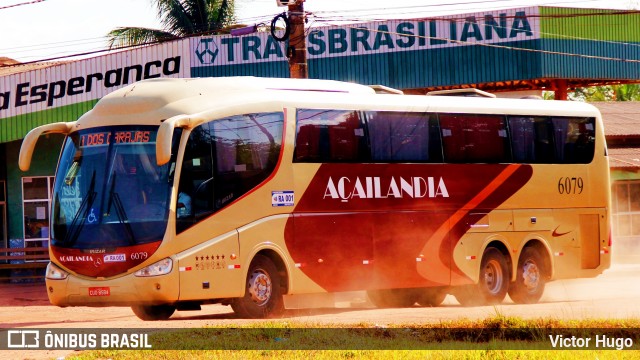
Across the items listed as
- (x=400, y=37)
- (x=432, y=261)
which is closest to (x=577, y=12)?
(x=400, y=37)

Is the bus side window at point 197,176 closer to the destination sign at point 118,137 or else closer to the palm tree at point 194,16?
the destination sign at point 118,137

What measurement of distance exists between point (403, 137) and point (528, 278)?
14.6 ft

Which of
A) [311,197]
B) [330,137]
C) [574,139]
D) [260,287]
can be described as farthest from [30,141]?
[574,139]

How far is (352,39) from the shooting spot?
3697cm

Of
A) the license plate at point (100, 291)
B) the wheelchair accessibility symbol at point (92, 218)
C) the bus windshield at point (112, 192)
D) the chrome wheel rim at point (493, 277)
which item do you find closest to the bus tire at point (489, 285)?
the chrome wheel rim at point (493, 277)

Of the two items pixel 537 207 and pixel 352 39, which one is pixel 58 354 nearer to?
pixel 537 207

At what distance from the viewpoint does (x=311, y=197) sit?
66.9 feet

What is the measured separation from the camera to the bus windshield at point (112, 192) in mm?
18453

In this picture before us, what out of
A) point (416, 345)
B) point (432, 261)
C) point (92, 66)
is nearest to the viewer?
point (416, 345)

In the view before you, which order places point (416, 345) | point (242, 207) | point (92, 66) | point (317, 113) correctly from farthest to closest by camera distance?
1. point (92, 66)
2. point (317, 113)
3. point (242, 207)
4. point (416, 345)

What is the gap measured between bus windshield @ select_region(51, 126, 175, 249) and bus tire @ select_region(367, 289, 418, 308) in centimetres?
618

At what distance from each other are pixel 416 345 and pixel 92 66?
23.6 metres

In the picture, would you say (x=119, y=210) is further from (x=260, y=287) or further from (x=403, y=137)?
(x=403, y=137)

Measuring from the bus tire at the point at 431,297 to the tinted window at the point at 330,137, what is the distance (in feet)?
11.3
